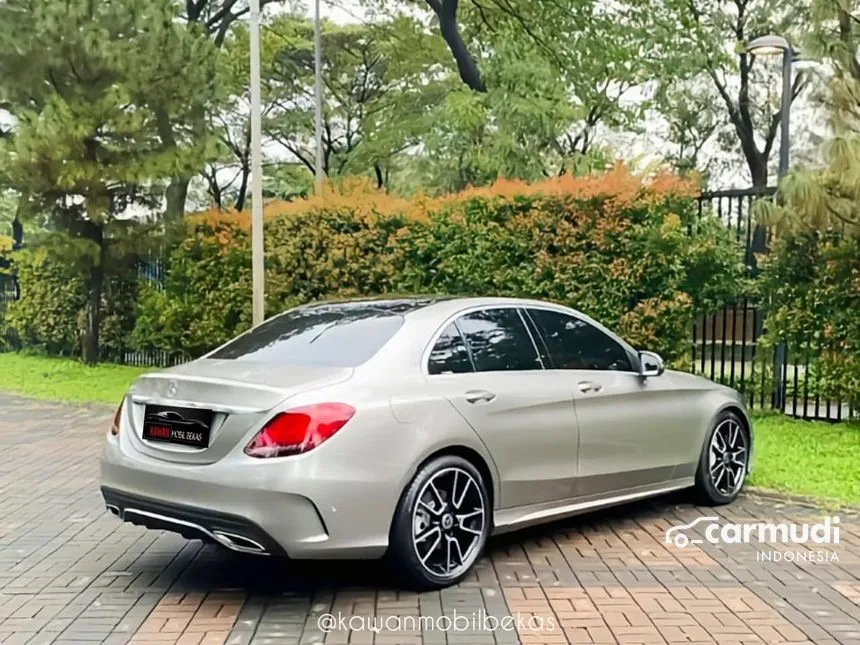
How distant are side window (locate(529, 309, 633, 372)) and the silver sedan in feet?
0.04

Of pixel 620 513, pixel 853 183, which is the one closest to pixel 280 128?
pixel 853 183

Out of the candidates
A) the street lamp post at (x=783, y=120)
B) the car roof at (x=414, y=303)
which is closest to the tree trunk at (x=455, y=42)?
the street lamp post at (x=783, y=120)

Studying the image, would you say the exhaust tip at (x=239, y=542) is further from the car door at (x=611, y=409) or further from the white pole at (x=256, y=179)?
the white pole at (x=256, y=179)

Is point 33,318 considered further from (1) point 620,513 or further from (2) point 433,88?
(1) point 620,513

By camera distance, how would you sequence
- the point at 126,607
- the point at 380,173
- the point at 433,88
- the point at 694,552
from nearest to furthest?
the point at 126,607 < the point at 694,552 < the point at 433,88 < the point at 380,173

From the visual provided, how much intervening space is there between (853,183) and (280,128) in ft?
72.9

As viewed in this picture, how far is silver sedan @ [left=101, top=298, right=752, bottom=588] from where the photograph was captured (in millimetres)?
4246

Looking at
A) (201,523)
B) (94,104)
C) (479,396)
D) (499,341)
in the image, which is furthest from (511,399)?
(94,104)

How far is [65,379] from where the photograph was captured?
14.9 meters

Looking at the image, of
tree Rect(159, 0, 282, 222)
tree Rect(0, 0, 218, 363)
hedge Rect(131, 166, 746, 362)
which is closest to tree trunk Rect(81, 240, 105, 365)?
tree Rect(0, 0, 218, 363)

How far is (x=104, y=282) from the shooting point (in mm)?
16125

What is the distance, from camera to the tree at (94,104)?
13742mm

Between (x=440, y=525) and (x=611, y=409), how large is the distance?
1.58m

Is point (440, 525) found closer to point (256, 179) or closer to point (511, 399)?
point (511, 399)
